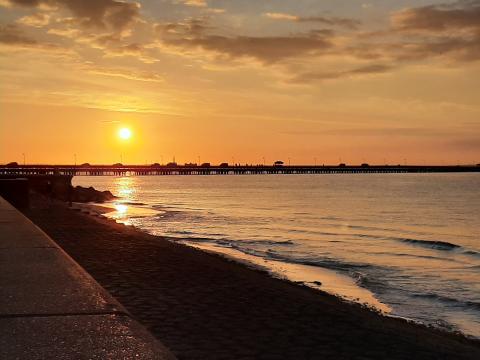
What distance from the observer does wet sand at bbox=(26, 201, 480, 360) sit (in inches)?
258

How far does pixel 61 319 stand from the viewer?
5.56 meters

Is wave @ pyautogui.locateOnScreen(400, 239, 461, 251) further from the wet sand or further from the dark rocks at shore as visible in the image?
the dark rocks at shore

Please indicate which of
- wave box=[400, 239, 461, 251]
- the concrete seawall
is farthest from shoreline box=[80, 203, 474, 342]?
wave box=[400, 239, 461, 251]

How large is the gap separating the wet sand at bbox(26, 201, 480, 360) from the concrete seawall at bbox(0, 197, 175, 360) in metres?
0.89

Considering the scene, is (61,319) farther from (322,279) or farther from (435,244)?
(435,244)

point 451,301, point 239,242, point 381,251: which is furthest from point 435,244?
point 451,301

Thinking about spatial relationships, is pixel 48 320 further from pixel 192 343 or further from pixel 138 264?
pixel 138 264

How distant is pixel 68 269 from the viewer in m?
8.05

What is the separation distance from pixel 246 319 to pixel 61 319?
2949 millimetres

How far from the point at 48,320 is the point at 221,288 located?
508 cm

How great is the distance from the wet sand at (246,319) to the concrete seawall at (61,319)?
2.93 feet

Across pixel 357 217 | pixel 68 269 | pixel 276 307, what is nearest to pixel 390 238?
pixel 357 217

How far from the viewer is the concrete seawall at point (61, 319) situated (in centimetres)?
471

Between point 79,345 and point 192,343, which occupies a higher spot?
point 79,345
